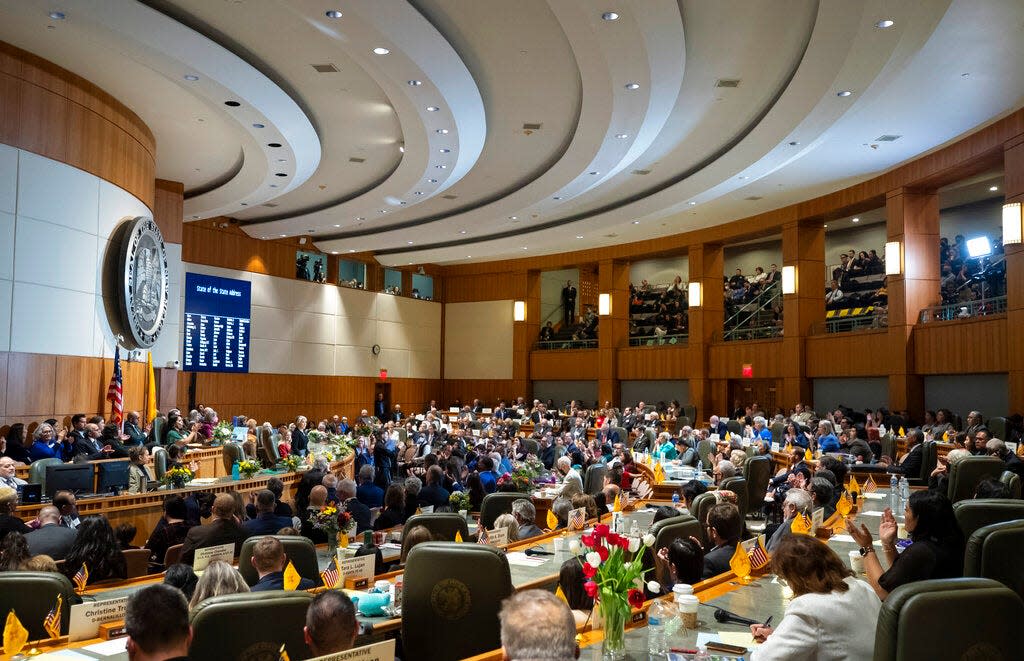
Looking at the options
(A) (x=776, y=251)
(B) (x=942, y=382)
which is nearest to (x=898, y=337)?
(B) (x=942, y=382)

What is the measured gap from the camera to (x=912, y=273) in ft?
52.7

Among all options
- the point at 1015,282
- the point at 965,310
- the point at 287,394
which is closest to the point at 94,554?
the point at 1015,282

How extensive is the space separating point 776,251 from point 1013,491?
19693mm

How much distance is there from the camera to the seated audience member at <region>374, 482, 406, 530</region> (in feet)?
23.0

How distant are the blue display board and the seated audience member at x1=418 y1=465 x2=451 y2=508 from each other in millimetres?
13509

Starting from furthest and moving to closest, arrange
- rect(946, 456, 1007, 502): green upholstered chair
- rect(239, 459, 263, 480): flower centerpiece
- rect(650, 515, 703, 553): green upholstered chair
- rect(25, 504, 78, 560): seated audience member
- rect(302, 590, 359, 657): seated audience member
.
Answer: rect(239, 459, 263, 480): flower centerpiece → rect(946, 456, 1007, 502): green upholstered chair → rect(25, 504, 78, 560): seated audience member → rect(650, 515, 703, 553): green upholstered chair → rect(302, 590, 359, 657): seated audience member

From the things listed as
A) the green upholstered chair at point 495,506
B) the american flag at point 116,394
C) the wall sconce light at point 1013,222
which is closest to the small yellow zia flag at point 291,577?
the green upholstered chair at point 495,506

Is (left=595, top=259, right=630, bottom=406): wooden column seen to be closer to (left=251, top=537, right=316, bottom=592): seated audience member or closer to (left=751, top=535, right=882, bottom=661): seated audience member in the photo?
(left=251, top=537, right=316, bottom=592): seated audience member

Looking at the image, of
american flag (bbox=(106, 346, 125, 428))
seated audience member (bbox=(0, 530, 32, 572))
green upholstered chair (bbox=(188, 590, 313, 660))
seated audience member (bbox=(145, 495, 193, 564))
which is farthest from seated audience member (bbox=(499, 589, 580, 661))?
american flag (bbox=(106, 346, 125, 428))

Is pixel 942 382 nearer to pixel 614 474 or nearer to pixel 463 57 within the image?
pixel 614 474

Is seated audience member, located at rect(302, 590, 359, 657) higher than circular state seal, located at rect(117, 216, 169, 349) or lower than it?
lower

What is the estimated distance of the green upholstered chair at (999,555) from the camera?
347 cm

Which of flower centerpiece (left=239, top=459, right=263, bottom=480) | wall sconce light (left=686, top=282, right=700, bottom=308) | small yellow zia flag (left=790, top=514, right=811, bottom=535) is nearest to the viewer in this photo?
small yellow zia flag (left=790, top=514, right=811, bottom=535)

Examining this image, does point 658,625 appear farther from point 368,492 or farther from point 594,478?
point 594,478
